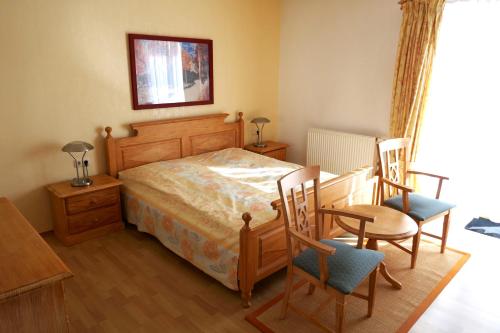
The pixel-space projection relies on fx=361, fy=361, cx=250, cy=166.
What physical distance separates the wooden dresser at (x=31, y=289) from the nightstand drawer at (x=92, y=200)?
149 centimetres

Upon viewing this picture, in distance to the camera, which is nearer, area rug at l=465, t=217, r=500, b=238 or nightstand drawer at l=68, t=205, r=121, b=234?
nightstand drawer at l=68, t=205, r=121, b=234

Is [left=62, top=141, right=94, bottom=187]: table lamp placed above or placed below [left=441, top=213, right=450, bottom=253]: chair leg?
above

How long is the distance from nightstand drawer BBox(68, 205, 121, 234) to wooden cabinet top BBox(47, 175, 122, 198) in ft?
0.74

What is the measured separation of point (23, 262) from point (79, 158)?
2.05 metres

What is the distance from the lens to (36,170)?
322 cm

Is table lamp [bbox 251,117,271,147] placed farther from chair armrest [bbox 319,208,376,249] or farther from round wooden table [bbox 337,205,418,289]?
chair armrest [bbox 319,208,376,249]

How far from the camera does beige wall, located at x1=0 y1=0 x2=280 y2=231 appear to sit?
2.98 m

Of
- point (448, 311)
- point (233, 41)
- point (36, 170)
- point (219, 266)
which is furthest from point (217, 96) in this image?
point (448, 311)

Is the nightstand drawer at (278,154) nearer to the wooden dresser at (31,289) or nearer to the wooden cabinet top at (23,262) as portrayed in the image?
the wooden cabinet top at (23,262)

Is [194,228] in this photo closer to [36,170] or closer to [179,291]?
[179,291]

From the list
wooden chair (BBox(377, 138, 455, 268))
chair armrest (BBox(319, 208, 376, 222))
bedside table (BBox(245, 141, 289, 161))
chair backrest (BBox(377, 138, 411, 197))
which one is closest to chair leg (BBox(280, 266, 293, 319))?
chair armrest (BBox(319, 208, 376, 222))

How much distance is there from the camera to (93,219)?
130 inches

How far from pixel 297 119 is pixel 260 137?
56 cm

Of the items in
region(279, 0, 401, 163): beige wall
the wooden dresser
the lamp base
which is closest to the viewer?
the wooden dresser
